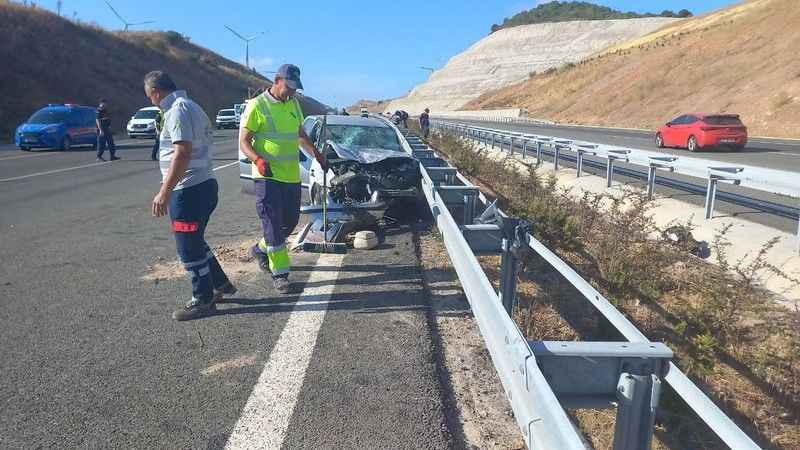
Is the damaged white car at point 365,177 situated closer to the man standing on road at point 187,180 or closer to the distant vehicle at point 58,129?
the man standing on road at point 187,180

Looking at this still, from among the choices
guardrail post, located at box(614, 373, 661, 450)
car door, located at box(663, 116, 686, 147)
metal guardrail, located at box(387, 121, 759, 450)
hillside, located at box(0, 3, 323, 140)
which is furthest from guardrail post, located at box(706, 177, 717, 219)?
hillside, located at box(0, 3, 323, 140)

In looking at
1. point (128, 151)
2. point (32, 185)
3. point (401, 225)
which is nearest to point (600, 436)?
point (401, 225)

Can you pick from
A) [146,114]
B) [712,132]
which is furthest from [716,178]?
[146,114]

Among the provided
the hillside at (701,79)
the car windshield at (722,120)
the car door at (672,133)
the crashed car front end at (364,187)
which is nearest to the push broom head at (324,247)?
the crashed car front end at (364,187)

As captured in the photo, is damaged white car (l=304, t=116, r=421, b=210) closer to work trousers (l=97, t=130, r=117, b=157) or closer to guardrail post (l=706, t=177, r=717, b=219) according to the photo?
guardrail post (l=706, t=177, r=717, b=219)

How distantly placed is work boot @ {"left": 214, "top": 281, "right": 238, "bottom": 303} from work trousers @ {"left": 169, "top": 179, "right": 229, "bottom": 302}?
0.18m

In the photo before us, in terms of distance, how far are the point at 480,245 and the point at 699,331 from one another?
5.31ft

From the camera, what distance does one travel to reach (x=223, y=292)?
205 inches

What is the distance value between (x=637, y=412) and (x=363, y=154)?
21.4ft

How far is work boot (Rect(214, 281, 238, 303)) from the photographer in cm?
515

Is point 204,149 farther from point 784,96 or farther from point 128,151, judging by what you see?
point 784,96

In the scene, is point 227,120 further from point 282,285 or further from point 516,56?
point 516,56

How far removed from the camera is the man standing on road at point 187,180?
180 inches

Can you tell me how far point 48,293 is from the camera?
538 centimetres
